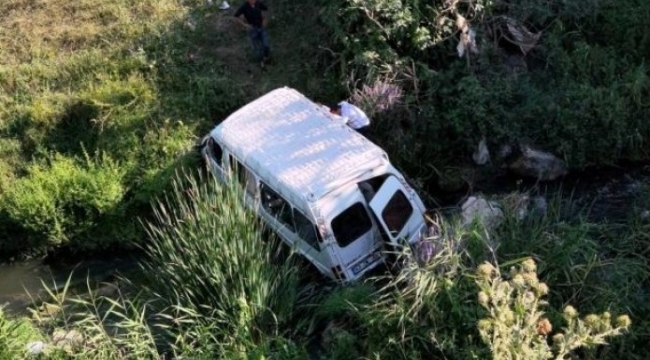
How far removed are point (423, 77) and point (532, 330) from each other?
6.08 meters

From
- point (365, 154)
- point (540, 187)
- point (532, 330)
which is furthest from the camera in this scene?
point (540, 187)

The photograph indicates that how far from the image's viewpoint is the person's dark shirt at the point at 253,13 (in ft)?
41.2

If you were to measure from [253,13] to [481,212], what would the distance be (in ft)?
18.0

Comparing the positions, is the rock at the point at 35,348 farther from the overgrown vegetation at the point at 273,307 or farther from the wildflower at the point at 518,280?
the wildflower at the point at 518,280

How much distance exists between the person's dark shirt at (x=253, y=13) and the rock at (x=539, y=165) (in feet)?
16.3

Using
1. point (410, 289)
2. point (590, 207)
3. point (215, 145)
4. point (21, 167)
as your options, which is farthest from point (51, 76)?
point (590, 207)

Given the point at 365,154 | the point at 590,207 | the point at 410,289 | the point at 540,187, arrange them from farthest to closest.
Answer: the point at 540,187, the point at 590,207, the point at 365,154, the point at 410,289

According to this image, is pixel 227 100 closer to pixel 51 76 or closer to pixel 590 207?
pixel 51 76

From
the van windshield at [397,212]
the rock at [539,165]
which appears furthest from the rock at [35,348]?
the rock at [539,165]

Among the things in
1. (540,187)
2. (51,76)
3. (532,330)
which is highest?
(51,76)

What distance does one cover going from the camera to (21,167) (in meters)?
11.9

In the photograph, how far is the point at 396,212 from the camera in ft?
31.9

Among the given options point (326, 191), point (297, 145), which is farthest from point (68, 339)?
point (297, 145)

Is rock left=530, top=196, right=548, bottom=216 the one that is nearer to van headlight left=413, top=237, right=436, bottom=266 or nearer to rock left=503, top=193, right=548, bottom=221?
rock left=503, top=193, right=548, bottom=221
